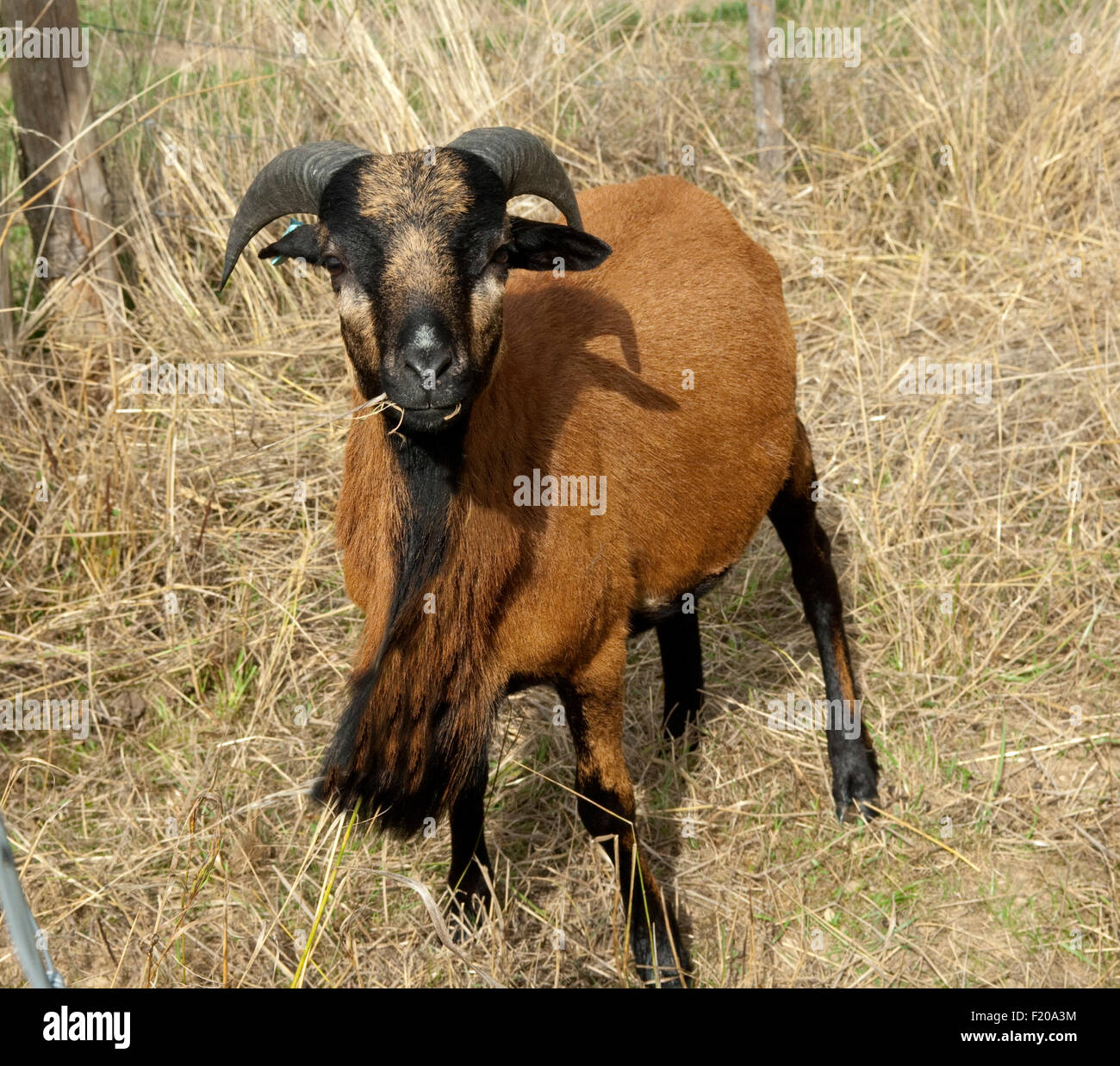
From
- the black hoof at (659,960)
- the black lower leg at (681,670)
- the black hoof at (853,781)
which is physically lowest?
the black hoof at (659,960)

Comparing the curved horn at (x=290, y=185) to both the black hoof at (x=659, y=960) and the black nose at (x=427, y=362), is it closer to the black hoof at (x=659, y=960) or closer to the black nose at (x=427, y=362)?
the black nose at (x=427, y=362)

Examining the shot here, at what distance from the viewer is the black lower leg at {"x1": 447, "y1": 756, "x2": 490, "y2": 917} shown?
14.7ft

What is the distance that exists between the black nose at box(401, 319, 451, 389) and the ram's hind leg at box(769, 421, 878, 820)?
2.38 meters

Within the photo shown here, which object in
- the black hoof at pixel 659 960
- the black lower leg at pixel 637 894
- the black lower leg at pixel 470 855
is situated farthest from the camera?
the black lower leg at pixel 470 855

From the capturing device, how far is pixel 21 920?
7.72ft

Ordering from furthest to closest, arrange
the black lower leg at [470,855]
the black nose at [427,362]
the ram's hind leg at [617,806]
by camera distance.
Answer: the black lower leg at [470,855]
the ram's hind leg at [617,806]
the black nose at [427,362]

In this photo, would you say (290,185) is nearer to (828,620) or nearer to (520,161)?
(520,161)

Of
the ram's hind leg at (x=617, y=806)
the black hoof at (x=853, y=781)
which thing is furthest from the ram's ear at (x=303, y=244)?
the black hoof at (x=853, y=781)

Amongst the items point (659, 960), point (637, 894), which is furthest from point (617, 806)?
point (659, 960)

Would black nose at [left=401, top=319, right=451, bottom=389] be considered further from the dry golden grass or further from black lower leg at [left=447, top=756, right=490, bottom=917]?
black lower leg at [left=447, top=756, right=490, bottom=917]

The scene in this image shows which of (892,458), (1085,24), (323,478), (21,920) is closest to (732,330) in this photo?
(892,458)

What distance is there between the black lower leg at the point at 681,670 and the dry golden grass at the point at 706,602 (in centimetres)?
15

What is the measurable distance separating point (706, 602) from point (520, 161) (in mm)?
3143

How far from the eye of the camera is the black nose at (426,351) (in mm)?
3244
